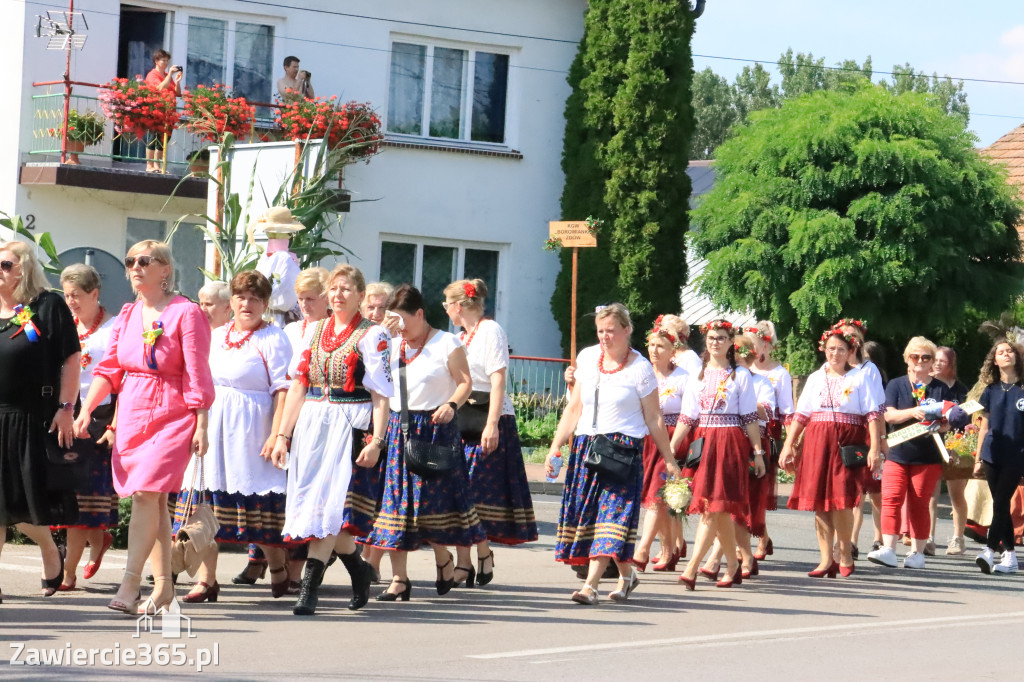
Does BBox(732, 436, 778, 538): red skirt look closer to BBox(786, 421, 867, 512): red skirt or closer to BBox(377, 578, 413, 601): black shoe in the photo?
BBox(786, 421, 867, 512): red skirt

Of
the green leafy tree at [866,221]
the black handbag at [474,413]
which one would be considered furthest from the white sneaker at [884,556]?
the green leafy tree at [866,221]

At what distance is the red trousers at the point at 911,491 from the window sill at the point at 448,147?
11.7 m

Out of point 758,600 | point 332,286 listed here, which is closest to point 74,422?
point 332,286

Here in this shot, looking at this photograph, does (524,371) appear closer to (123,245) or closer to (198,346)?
(123,245)

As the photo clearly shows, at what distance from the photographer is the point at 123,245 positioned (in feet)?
71.2

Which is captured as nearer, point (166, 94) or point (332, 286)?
point (332, 286)

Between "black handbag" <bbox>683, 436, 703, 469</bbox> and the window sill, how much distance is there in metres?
12.4

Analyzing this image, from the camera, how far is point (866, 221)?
2136 cm

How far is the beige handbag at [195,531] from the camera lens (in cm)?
864

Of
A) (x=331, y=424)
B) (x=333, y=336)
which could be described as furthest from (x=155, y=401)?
(x=333, y=336)

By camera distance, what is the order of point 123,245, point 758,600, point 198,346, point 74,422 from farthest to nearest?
point 123,245, point 758,600, point 74,422, point 198,346

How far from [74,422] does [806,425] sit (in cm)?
610

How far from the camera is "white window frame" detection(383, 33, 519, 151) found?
2359 cm

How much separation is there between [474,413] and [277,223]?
2.62 metres
